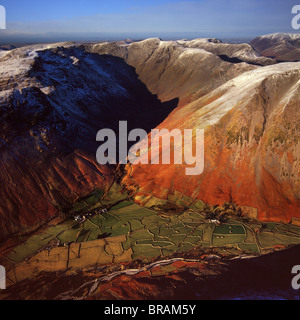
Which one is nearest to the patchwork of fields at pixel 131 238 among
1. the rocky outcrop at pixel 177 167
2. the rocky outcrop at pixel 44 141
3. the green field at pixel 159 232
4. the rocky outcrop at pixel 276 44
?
the green field at pixel 159 232

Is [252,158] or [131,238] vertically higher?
[252,158]

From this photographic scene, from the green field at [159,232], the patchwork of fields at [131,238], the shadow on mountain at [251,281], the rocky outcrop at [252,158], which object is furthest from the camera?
the rocky outcrop at [252,158]

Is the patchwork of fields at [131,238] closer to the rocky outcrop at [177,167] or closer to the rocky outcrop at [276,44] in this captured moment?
the rocky outcrop at [177,167]

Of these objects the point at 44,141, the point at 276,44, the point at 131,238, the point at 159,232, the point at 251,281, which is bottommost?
the point at 251,281

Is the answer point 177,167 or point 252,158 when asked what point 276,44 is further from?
point 177,167

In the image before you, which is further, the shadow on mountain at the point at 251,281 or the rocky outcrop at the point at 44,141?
the rocky outcrop at the point at 44,141

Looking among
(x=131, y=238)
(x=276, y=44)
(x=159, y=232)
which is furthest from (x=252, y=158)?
(x=276, y=44)

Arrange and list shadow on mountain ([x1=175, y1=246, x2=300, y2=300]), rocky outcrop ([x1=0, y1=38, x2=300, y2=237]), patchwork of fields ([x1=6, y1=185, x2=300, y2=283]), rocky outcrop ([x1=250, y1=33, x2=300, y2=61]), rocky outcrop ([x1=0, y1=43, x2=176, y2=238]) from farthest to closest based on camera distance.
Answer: rocky outcrop ([x1=250, y1=33, x2=300, y2=61]), rocky outcrop ([x1=0, y1=38, x2=300, y2=237]), rocky outcrop ([x1=0, y1=43, x2=176, y2=238]), patchwork of fields ([x1=6, y1=185, x2=300, y2=283]), shadow on mountain ([x1=175, y1=246, x2=300, y2=300])

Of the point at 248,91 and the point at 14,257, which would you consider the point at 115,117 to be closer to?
the point at 248,91

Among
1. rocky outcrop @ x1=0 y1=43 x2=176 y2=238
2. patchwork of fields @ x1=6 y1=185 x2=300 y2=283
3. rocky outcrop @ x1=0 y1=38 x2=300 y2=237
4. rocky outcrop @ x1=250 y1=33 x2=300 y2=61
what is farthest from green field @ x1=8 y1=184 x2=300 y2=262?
rocky outcrop @ x1=250 y1=33 x2=300 y2=61

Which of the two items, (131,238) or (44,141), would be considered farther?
(44,141)

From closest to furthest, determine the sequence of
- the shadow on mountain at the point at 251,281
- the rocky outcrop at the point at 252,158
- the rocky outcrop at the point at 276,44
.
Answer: the shadow on mountain at the point at 251,281, the rocky outcrop at the point at 252,158, the rocky outcrop at the point at 276,44

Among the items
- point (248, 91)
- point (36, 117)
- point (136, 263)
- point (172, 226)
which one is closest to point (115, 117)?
point (36, 117)

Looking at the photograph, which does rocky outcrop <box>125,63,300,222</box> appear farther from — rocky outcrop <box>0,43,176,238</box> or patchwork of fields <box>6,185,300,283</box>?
rocky outcrop <box>0,43,176,238</box>
